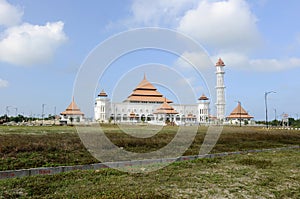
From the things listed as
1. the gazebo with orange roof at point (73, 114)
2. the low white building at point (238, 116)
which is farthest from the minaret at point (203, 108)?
the gazebo with orange roof at point (73, 114)

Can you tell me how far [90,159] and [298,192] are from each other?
6.84 meters

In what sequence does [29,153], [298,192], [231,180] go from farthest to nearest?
[29,153], [231,180], [298,192]

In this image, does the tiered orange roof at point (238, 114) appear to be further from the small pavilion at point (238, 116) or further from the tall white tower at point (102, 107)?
the tall white tower at point (102, 107)

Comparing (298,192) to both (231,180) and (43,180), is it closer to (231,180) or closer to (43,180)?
(231,180)

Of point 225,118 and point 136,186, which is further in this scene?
point 225,118

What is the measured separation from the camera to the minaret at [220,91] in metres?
71.5

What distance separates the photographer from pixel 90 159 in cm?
1018

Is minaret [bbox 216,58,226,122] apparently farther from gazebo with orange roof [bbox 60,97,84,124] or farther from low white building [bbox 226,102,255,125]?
gazebo with orange roof [bbox 60,97,84,124]

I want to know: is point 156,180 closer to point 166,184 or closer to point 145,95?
point 166,184

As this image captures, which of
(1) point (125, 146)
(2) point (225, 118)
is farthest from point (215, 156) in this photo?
(2) point (225, 118)

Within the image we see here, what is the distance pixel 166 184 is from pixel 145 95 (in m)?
81.9

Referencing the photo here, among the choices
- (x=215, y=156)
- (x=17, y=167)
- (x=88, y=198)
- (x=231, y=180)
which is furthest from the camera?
(x=215, y=156)

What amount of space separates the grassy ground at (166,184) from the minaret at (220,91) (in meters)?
63.8

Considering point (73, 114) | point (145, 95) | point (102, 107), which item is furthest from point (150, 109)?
point (73, 114)
